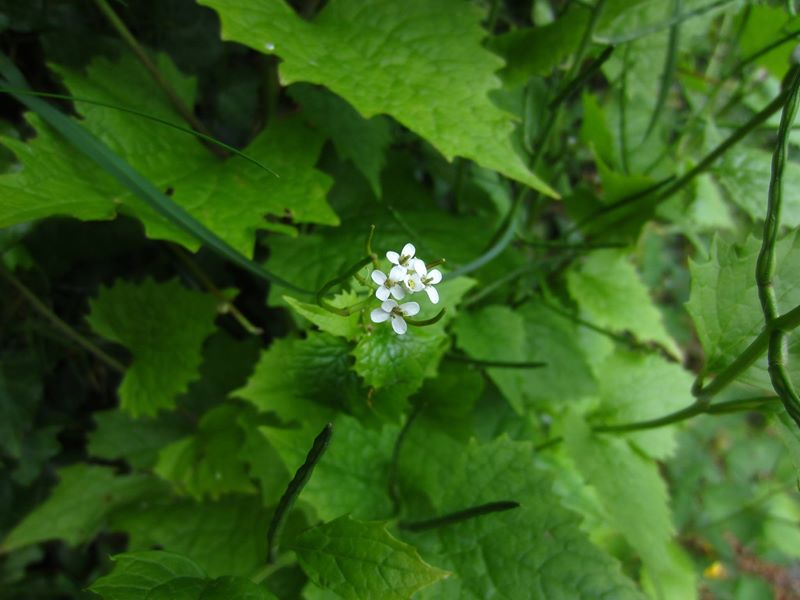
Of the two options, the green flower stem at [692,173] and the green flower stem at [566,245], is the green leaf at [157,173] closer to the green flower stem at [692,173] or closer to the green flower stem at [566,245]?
the green flower stem at [566,245]

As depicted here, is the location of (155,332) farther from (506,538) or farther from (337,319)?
(506,538)

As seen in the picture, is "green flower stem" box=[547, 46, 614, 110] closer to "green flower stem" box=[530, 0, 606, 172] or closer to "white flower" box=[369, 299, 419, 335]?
"green flower stem" box=[530, 0, 606, 172]

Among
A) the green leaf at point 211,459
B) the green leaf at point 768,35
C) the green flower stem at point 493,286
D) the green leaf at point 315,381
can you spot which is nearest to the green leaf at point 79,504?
the green leaf at point 211,459

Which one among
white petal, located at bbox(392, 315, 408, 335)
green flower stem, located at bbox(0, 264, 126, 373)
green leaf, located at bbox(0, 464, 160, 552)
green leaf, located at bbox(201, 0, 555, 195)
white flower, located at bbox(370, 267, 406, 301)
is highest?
green leaf, located at bbox(201, 0, 555, 195)

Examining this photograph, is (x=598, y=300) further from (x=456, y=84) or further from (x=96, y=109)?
(x=96, y=109)

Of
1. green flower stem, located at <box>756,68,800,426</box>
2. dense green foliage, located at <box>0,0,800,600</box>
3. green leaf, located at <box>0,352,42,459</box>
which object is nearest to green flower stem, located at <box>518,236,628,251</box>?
dense green foliage, located at <box>0,0,800,600</box>

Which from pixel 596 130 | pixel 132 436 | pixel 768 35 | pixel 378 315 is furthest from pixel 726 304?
pixel 132 436
